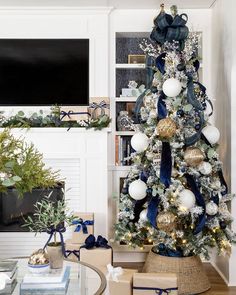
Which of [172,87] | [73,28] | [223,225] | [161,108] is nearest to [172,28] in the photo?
[172,87]

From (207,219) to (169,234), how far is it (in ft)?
1.08

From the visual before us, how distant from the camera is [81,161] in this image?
166 inches

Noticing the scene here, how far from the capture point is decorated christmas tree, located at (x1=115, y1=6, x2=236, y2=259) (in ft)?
11.1

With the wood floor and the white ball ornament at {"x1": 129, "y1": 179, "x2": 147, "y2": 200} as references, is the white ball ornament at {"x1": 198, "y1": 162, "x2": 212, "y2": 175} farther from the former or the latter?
the wood floor

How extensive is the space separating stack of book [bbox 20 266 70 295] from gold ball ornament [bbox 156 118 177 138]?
1.67m

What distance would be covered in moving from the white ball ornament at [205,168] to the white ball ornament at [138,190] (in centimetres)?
47

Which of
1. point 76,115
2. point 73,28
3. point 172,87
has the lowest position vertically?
point 76,115

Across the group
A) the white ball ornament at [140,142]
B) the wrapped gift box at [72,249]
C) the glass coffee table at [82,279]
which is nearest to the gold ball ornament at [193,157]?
the white ball ornament at [140,142]

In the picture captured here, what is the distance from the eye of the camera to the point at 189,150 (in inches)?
135

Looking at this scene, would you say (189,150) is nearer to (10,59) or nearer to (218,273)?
(218,273)

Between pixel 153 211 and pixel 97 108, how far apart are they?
1.35 m

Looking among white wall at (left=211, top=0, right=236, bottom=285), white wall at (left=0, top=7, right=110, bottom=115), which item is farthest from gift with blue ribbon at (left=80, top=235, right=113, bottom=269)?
white wall at (left=0, top=7, right=110, bottom=115)

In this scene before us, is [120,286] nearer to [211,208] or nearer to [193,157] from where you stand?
[211,208]

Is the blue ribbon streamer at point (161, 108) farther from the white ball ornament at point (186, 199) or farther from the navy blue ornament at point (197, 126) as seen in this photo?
the white ball ornament at point (186, 199)
